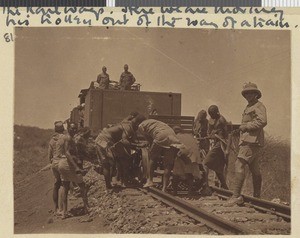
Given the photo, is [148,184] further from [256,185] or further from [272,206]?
[272,206]

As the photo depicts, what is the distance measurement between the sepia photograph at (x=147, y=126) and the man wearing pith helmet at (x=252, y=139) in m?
0.02

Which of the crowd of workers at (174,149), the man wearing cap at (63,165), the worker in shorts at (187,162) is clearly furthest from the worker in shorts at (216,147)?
the man wearing cap at (63,165)

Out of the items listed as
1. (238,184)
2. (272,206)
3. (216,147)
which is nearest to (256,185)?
(238,184)

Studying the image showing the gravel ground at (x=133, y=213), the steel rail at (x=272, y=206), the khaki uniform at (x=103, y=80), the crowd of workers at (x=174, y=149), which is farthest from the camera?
the khaki uniform at (x=103, y=80)

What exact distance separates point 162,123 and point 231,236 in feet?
6.94

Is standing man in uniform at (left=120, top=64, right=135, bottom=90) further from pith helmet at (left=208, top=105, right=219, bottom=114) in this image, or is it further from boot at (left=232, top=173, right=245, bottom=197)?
boot at (left=232, top=173, right=245, bottom=197)

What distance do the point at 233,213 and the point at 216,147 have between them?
3.94 ft

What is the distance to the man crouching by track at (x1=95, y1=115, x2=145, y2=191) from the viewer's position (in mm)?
10016

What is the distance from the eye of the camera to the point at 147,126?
9977 millimetres

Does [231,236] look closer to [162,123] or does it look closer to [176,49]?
[162,123]

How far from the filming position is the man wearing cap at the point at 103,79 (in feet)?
32.7

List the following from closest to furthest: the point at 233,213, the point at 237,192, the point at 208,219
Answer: the point at 208,219
the point at 233,213
the point at 237,192

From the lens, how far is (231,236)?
891 centimetres
